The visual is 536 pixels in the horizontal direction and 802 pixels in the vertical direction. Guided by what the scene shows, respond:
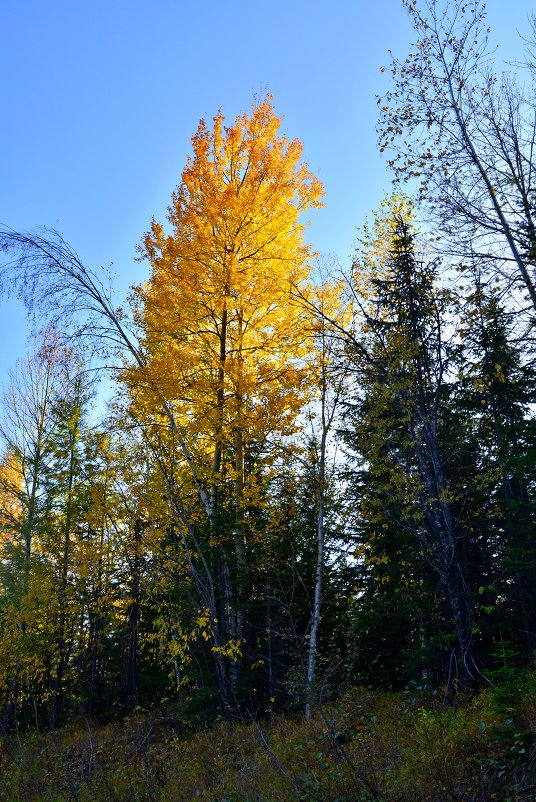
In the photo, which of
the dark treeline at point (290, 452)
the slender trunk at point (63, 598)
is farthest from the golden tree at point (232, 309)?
the slender trunk at point (63, 598)

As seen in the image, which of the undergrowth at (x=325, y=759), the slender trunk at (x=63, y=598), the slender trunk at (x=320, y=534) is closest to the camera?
the undergrowth at (x=325, y=759)

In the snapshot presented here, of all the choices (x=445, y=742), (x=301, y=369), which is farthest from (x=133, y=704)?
(x=445, y=742)

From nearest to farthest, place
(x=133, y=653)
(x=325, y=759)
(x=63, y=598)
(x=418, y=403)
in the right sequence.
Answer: (x=325, y=759), (x=418, y=403), (x=63, y=598), (x=133, y=653)

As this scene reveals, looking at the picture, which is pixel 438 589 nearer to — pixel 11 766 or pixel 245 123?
pixel 11 766

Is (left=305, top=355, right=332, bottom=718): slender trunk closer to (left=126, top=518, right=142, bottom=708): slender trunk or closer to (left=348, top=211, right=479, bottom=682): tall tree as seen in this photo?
(left=348, top=211, right=479, bottom=682): tall tree

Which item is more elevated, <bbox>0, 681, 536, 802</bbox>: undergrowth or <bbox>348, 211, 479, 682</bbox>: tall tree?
<bbox>348, 211, 479, 682</bbox>: tall tree

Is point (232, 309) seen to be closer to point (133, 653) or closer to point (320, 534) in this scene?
point (320, 534)

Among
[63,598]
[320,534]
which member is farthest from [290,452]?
[63,598]

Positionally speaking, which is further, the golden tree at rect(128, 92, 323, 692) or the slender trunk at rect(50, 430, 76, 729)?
the slender trunk at rect(50, 430, 76, 729)

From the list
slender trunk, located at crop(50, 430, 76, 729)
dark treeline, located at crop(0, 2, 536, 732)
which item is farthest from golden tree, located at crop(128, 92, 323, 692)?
slender trunk, located at crop(50, 430, 76, 729)

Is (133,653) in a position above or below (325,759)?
above

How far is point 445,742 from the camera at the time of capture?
6422 millimetres

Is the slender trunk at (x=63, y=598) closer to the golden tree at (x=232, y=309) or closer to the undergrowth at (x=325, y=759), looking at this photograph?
the undergrowth at (x=325, y=759)

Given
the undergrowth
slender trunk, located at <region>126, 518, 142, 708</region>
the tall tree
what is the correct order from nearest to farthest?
the undergrowth, the tall tree, slender trunk, located at <region>126, 518, 142, 708</region>
